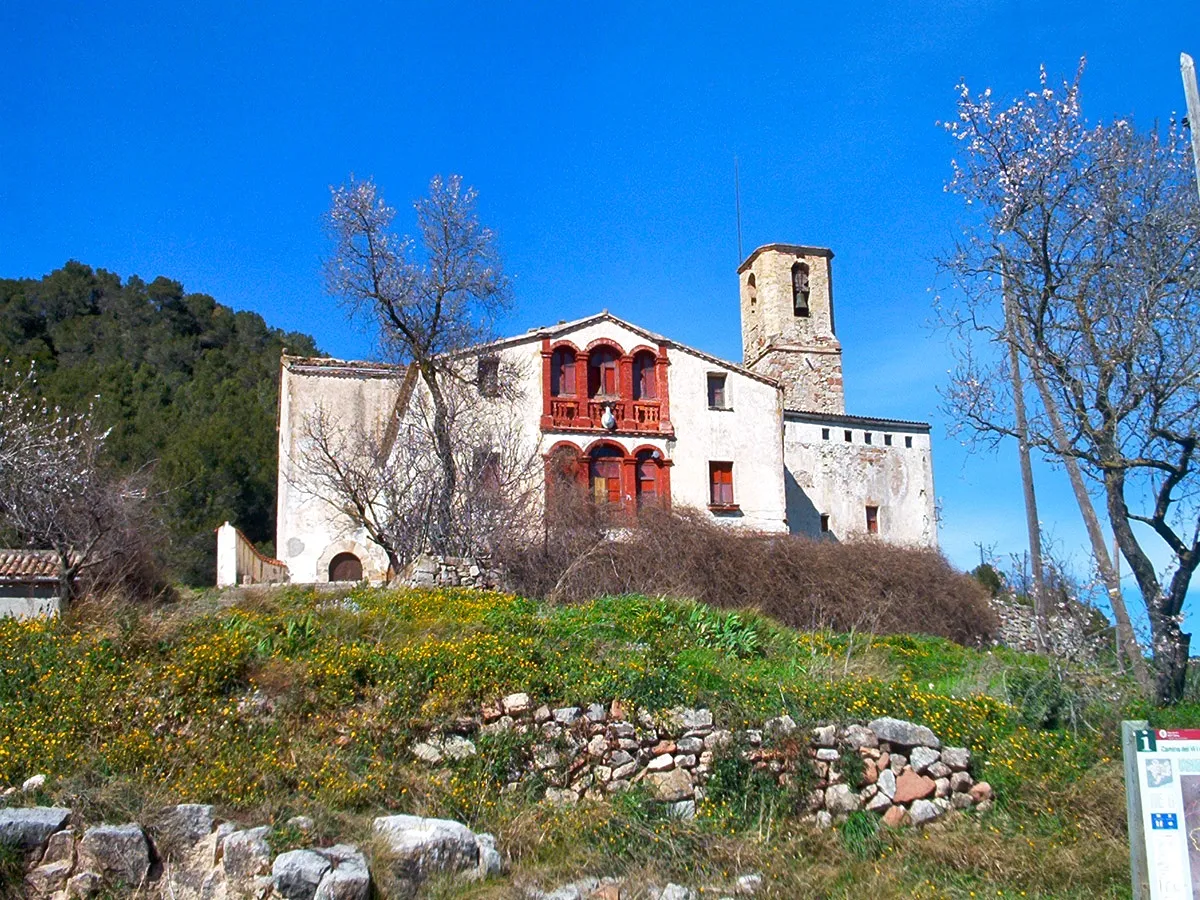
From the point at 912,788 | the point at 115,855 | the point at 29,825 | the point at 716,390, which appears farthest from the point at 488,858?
the point at 716,390

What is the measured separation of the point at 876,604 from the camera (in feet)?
75.8

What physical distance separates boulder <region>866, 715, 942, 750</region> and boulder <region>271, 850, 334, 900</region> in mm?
5457

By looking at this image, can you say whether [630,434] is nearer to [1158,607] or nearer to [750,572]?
[750,572]

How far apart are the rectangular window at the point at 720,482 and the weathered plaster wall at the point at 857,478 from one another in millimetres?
4312

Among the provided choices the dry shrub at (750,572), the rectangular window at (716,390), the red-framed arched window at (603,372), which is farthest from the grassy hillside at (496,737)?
the rectangular window at (716,390)

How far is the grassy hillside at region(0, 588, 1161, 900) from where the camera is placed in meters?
8.70

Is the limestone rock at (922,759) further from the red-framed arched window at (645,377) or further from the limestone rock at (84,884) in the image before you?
the red-framed arched window at (645,377)

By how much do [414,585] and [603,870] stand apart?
8811 mm

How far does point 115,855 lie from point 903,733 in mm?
7109

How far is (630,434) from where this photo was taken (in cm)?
2978

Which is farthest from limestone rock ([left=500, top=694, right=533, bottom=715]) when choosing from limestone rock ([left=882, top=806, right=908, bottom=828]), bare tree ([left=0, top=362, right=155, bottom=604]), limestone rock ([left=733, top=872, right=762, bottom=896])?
bare tree ([left=0, top=362, right=155, bottom=604])

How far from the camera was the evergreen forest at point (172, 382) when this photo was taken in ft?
119

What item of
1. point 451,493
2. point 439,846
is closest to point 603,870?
point 439,846

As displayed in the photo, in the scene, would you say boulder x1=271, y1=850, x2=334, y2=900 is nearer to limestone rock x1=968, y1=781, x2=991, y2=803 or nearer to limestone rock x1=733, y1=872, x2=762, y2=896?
limestone rock x1=733, y1=872, x2=762, y2=896
